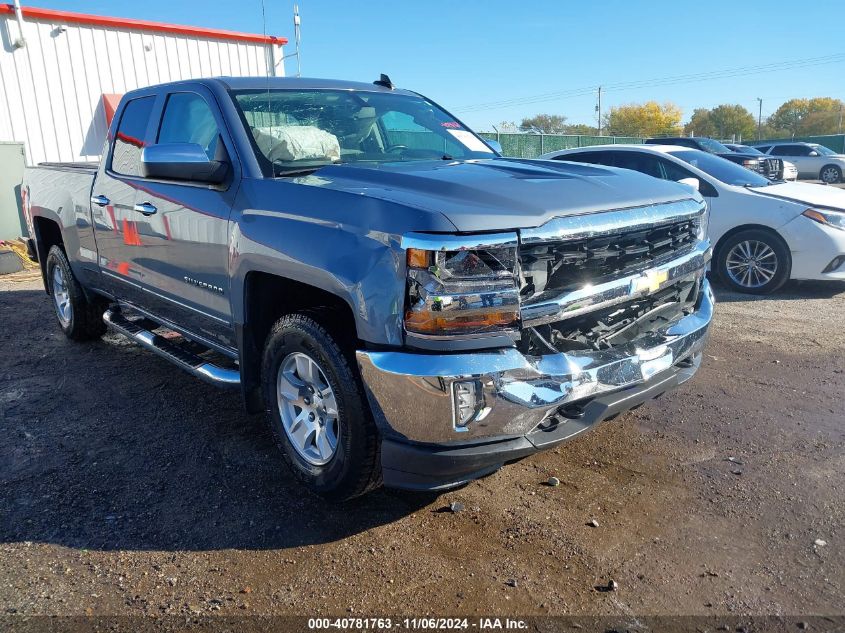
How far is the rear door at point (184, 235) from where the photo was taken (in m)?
3.44

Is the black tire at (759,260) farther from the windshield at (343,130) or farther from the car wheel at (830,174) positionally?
the car wheel at (830,174)

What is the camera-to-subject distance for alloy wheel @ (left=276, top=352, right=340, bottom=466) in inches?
118

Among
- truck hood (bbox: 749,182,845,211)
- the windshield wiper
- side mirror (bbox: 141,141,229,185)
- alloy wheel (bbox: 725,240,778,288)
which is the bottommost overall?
alloy wheel (bbox: 725,240,778,288)

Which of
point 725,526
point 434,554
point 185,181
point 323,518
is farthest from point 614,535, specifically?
point 185,181

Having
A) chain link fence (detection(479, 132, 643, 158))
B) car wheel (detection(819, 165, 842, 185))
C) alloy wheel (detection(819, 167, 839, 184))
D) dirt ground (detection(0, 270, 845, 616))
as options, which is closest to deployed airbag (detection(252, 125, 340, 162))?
dirt ground (detection(0, 270, 845, 616))

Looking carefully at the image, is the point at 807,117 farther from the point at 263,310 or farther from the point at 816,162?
the point at 263,310

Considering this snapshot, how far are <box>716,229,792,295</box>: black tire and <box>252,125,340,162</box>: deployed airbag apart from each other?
17.8 feet

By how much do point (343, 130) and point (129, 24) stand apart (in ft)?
41.7

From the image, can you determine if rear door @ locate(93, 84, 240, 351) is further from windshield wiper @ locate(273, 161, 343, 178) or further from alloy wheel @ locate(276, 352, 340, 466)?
alloy wheel @ locate(276, 352, 340, 466)

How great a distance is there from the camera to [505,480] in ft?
11.1

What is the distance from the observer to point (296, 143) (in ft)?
11.5

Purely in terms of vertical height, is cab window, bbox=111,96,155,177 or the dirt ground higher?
cab window, bbox=111,96,155,177

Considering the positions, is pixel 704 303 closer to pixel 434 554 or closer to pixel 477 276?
pixel 477 276

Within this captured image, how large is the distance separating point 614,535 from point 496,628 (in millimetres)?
791
